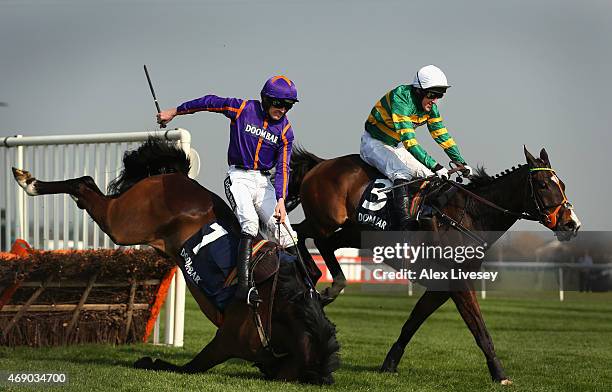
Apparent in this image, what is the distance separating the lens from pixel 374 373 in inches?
313

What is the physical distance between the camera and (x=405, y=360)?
30.5 ft

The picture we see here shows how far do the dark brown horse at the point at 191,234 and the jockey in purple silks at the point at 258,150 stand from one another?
0.26 m

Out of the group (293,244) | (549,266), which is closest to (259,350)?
(293,244)

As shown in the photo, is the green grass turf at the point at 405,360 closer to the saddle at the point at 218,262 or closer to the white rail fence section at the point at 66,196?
the saddle at the point at 218,262

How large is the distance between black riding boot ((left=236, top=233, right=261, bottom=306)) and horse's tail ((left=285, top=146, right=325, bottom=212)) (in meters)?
2.81

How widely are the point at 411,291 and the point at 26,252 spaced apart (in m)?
13.4

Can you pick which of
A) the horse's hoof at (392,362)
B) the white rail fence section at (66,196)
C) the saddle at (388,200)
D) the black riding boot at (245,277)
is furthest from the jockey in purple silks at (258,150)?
A: the white rail fence section at (66,196)

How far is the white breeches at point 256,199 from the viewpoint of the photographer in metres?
7.18

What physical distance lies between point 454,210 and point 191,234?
2.58 metres

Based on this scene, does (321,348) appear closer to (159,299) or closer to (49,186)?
(49,186)

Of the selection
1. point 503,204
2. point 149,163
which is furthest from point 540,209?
point 149,163

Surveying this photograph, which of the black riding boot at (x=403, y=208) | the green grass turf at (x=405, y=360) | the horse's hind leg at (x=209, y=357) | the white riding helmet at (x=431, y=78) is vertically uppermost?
the white riding helmet at (x=431, y=78)

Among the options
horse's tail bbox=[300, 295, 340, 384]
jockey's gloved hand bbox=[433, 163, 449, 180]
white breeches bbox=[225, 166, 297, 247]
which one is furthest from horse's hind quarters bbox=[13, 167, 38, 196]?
jockey's gloved hand bbox=[433, 163, 449, 180]

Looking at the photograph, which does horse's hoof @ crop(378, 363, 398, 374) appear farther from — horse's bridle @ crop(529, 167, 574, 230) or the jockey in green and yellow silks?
horse's bridle @ crop(529, 167, 574, 230)
